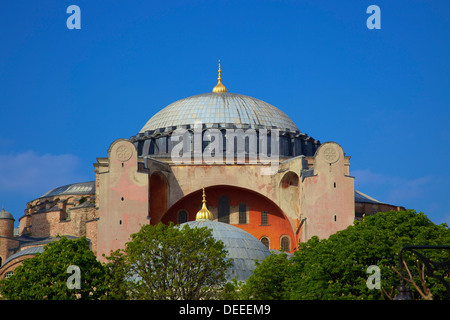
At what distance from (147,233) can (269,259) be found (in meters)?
5.17

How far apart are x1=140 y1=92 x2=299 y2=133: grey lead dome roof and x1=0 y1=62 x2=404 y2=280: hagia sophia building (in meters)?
0.06

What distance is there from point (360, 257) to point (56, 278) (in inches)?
419

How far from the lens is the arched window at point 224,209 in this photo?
172 feet

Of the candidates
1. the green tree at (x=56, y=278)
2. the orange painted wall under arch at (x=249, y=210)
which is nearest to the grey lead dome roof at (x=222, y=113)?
the orange painted wall under arch at (x=249, y=210)

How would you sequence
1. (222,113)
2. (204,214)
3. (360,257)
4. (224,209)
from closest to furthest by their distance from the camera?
(360,257)
(204,214)
(224,209)
(222,113)

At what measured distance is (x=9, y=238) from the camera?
5988cm

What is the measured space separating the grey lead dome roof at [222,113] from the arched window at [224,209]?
4.80 meters

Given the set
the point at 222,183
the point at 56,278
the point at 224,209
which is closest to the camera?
the point at 56,278

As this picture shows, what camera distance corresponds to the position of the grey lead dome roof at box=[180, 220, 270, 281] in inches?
1696

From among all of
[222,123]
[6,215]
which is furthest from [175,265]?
[6,215]

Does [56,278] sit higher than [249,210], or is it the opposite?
[249,210]

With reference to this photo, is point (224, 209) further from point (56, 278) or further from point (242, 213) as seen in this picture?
point (56, 278)

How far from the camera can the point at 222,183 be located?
51.7m

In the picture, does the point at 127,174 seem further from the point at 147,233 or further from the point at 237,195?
the point at 147,233
